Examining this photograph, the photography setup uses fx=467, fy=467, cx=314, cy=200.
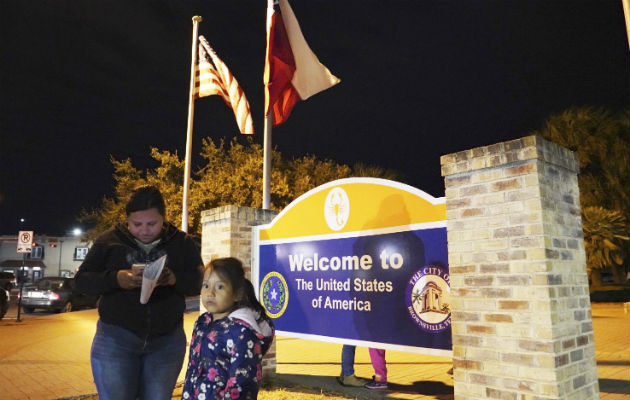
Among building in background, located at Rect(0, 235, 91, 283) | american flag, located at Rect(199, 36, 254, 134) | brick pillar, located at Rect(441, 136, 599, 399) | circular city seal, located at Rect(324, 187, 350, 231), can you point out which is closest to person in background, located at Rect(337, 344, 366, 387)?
circular city seal, located at Rect(324, 187, 350, 231)

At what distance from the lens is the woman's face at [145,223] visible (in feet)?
8.29

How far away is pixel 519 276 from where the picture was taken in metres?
3.14

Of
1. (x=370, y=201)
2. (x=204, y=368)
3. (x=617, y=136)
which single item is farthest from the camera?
(x=617, y=136)

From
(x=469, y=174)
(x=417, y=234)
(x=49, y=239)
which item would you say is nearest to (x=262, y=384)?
(x=417, y=234)

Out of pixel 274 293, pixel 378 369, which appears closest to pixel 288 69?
pixel 274 293

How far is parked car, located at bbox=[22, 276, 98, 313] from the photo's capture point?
53.4 ft

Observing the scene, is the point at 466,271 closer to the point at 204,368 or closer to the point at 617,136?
the point at 204,368

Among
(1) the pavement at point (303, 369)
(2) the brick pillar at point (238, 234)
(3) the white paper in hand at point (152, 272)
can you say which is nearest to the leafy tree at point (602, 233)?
(1) the pavement at point (303, 369)

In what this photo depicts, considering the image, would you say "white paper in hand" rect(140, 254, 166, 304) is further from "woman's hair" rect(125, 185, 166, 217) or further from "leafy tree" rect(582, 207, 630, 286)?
"leafy tree" rect(582, 207, 630, 286)

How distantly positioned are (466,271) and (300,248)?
2.22 metres

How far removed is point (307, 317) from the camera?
16.8 feet

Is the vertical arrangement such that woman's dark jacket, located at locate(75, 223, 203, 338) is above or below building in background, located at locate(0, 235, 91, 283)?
below

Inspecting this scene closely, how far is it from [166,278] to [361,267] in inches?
100

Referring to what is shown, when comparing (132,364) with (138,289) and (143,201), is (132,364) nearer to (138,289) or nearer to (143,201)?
(138,289)
